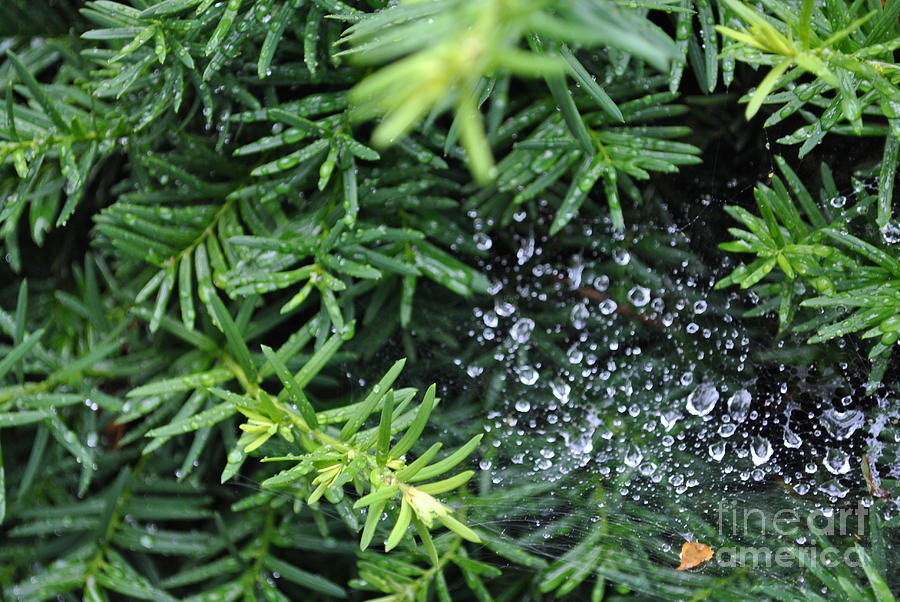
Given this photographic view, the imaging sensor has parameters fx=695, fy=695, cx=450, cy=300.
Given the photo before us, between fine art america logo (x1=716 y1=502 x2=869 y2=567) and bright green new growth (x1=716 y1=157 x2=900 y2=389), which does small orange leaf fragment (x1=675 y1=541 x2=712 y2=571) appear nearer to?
fine art america logo (x1=716 y1=502 x2=869 y2=567)

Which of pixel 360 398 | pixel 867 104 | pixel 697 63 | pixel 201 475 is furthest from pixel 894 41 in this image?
pixel 201 475

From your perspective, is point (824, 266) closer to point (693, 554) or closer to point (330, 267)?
point (693, 554)

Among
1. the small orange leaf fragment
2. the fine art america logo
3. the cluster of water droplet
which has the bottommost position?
the small orange leaf fragment

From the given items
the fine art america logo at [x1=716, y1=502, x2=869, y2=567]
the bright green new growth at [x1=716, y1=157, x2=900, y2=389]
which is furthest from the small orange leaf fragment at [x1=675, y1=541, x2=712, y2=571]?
the bright green new growth at [x1=716, y1=157, x2=900, y2=389]

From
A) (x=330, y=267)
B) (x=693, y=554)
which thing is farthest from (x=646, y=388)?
(x=330, y=267)

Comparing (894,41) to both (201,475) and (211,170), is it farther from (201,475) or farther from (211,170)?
(201,475)
